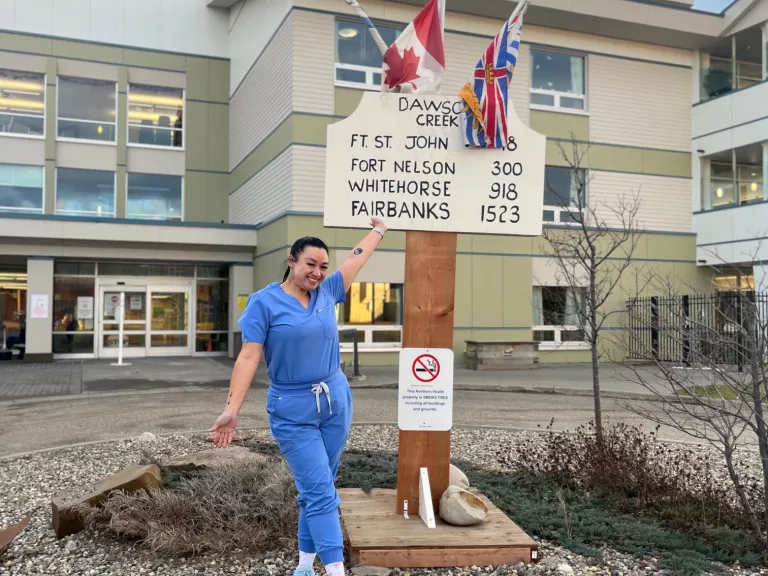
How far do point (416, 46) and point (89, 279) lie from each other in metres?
18.4

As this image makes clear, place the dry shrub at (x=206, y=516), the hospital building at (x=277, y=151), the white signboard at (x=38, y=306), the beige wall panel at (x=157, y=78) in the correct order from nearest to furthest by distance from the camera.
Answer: the dry shrub at (x=206, y=516)
the hospital building at (x=277, y=151)
the white signboard at (x=38, y=306)
the beige wall panel at (x=157, y=78)

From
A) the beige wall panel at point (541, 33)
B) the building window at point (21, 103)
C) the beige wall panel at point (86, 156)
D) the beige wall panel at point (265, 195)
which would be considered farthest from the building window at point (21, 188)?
the beige wall panel at point (541, 33)

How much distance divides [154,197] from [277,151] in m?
6.99

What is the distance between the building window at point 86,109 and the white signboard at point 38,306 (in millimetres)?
5998

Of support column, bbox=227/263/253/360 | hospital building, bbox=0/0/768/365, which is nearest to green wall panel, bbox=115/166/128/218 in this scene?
hospital building, bbox=0/0/768/365

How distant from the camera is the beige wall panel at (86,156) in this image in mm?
21188

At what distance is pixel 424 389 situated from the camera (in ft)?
13.9

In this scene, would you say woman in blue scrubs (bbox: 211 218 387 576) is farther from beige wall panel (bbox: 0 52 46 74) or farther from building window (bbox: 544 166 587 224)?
beige wall panel (bbox: 0 52 46 74)

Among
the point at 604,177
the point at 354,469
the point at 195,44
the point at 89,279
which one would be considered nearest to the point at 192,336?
the point at 89,279

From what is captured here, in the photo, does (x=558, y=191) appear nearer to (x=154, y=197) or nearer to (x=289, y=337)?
(x=154, y=197)

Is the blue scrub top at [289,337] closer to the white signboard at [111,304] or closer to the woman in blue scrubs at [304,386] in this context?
the woman in blue scrubs at [304,386]

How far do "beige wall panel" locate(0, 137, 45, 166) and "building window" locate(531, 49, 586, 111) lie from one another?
16.0m

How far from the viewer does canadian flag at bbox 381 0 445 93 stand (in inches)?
173

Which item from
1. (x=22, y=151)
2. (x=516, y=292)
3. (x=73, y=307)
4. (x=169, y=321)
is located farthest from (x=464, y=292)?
(x=22, y=151)
